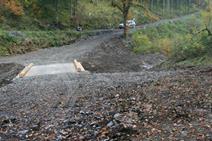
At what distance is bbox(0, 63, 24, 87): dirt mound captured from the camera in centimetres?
2588

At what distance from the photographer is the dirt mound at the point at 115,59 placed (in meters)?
32.0

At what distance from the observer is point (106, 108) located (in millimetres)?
13148

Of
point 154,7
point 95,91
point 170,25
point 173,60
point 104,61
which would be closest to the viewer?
point 95,91

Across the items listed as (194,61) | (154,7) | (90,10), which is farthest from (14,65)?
(154,7)

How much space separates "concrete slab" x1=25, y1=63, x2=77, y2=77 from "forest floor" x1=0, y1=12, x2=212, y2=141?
307cm

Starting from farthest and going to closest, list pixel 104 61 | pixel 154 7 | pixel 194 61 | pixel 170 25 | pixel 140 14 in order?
pixel 154 7, pixel 140 14, pixel 170 25, pixel 104 61, pixel 194 61

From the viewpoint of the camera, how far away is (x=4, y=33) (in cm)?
4291

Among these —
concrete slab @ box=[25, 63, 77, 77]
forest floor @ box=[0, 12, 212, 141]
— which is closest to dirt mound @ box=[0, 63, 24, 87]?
concrete slab @ box=[25, 63, 77, 77]

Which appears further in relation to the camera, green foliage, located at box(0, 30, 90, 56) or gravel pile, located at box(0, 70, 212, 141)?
green foliage, located at box(0, 30, 90, 56)

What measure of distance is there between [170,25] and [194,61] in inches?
1883

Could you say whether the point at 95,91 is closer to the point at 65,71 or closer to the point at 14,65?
the point at 65,71

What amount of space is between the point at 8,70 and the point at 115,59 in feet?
33.8

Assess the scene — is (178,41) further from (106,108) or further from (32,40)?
(106,108)

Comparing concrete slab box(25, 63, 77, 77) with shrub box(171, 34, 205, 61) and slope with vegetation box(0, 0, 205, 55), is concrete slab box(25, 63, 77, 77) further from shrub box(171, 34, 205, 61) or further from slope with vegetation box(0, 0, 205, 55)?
slope with vegetation box(0, 0, 205, 55)
